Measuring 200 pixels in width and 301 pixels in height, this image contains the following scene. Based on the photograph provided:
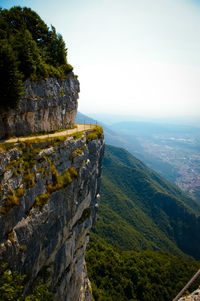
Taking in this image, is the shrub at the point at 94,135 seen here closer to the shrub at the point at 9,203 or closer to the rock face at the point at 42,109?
the rock face at the point at 42,109

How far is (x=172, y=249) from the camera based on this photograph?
115 meters

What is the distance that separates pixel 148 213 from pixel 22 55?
153960 mm

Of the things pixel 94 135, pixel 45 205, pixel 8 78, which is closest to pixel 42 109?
pixel 8 78

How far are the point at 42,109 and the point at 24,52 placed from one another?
6.31 meters

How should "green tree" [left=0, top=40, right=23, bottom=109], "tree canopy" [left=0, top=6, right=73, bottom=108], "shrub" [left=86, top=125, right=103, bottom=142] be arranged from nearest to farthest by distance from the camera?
"green tree" [left=0, top=40, right=23, bottom=109]
"tree canopy" [left=0, top=6, right=73, bottom=108]
"shrub" [left=86, top=125, right=103, bottom=142]

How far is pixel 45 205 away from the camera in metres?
16.3

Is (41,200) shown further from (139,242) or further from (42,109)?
(139,242)

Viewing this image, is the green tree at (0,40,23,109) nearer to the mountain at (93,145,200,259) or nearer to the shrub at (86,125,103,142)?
the shrub at (86,125,103,142)

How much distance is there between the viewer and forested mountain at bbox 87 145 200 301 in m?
52.7

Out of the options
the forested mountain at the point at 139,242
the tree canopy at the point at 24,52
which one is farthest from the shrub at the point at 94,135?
the forested mountain at the point at 139,242

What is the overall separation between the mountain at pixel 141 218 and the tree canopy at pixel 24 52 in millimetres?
95066

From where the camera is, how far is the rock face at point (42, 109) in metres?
17.3

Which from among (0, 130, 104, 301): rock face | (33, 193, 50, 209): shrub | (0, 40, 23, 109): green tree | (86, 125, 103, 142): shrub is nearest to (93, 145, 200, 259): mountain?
(0, 130, 104, 301): rock face

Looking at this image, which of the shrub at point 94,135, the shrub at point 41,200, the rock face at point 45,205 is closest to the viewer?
the rock face at point 45,205
